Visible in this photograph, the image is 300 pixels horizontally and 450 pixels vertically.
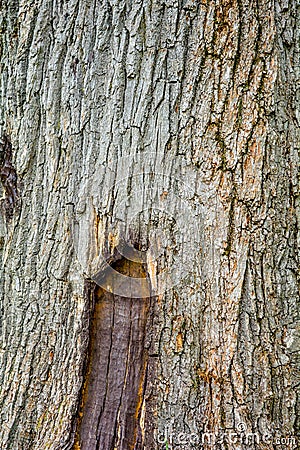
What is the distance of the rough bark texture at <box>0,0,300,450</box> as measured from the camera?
2100 mm

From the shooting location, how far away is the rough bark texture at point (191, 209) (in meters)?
2.10

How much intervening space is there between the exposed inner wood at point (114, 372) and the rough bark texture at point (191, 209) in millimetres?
52

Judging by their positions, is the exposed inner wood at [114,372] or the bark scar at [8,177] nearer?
the exposed inner wood at [114,372]

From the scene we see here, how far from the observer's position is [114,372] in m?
2.16

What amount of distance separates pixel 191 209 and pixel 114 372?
29.3 inches

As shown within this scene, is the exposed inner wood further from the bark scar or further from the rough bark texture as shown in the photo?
the bark scar

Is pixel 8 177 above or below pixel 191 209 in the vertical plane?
above

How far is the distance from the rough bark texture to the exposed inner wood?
0.17 feet

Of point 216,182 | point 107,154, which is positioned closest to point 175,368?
point 216,182

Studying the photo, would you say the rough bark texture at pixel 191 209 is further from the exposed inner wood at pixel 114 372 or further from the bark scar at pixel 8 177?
the bark scar at pixel 8 177

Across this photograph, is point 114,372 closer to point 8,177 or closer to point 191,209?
point 191,209

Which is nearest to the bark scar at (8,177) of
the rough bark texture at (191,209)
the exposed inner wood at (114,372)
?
the rough bark texture at (191,209)

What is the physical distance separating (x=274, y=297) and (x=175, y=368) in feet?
1.62

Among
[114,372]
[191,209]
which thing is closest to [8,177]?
[191,209]
